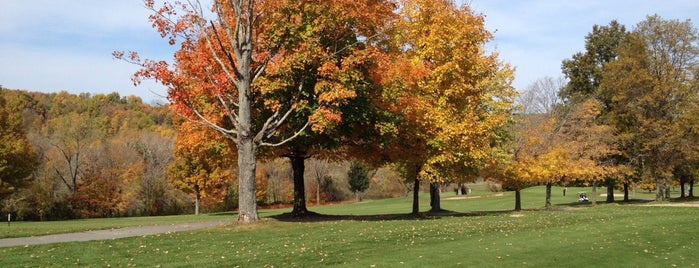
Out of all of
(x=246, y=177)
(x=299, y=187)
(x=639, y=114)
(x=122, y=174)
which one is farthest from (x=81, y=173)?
(x=639, y=114)

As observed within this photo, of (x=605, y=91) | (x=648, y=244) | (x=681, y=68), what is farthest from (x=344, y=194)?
(x=648, y=244)

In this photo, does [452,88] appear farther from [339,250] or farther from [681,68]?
[681,68]

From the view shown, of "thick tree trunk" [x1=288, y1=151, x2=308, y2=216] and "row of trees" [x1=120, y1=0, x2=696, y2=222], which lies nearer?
"row of trees" [x1=120, y1=0, x2=696, y2=222]

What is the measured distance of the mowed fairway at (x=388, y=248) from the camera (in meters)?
12.1

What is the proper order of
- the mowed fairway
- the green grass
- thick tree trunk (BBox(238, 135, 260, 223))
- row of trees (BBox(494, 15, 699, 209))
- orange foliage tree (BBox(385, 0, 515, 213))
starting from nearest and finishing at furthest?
the mowed fairway → the green grass → thick tree trunk (BBox(238, 135, 260, 223)) → orange foliage tree (BBox(385, 0, 515, 213)) → row of trees (BBox(494, 15, 699, 209))

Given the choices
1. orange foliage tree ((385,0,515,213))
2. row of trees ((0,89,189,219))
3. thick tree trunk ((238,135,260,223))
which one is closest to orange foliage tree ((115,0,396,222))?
thick tree trunk ((238,135,260,223))

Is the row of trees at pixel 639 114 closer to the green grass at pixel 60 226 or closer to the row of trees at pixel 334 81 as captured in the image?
the row of trees at pixel 334 81

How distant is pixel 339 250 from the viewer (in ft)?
45.2

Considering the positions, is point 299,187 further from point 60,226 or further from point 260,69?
point 60,226

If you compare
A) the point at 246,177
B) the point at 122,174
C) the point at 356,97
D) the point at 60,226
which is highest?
the point at 356,97

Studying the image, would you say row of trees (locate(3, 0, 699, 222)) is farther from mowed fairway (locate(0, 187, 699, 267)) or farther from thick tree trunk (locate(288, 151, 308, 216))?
mowed fairway (locate(0, 187, 699, 267))

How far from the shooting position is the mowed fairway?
12.1 metres

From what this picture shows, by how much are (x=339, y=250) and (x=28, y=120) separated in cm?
7979

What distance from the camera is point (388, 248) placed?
46.4 ft
